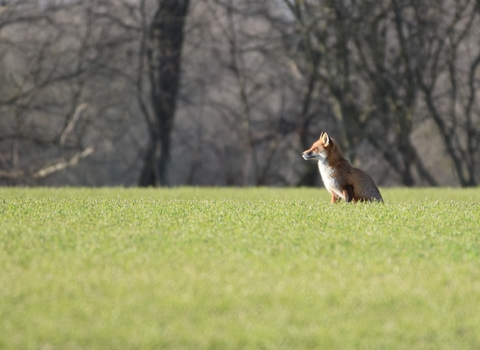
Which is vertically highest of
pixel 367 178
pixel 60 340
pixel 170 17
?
pixel 170 17

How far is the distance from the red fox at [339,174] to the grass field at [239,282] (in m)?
1.52

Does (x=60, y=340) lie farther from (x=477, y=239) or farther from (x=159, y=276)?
(x=477, y=239)

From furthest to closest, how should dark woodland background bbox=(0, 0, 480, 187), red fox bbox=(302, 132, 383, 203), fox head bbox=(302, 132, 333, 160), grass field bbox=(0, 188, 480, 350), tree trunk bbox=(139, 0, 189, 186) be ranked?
tree trunk bbox=(139, 0, 189, 186), dark woodland background bbox=(0, 0, 480, 187), fox head bbox=(302, 132, 333, 160), red fox bbox=(302, 132, 383, 203), grass field bbox=(0, 188, 480, 350)

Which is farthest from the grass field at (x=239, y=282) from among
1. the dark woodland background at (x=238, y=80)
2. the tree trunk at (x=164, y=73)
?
the tree trunk at (x=164, y=73)

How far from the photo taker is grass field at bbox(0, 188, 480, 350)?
541cm

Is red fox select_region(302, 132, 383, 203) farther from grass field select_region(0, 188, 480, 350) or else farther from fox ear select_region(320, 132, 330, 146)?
grass field select_region(0, 188, 480, 350)

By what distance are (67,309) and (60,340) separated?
1.92 ft

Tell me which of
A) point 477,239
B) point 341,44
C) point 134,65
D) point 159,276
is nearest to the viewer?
point 159,276

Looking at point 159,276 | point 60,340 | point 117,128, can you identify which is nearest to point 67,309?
point 60,340

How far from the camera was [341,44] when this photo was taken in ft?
97.1

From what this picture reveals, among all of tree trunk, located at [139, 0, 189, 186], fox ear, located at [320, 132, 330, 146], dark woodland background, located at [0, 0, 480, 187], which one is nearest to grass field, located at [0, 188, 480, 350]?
fox ear, located at [320, 132, 330, 146]

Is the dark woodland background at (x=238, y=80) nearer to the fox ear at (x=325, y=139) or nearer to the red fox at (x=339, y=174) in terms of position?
the fox ear at (x=325, y=139)

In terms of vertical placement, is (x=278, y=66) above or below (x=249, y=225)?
above

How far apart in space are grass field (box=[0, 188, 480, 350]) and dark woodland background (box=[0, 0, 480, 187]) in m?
19.1
